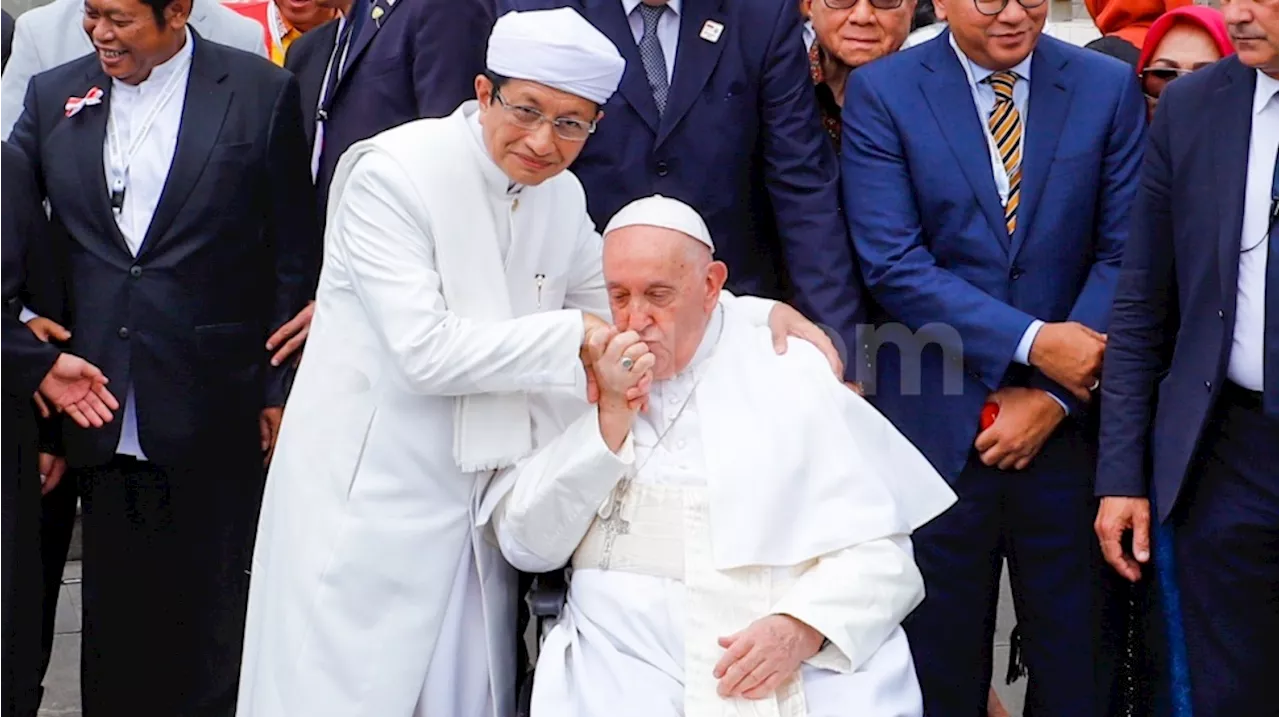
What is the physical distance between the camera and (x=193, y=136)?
4680 mm

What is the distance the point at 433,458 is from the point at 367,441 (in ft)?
0.45

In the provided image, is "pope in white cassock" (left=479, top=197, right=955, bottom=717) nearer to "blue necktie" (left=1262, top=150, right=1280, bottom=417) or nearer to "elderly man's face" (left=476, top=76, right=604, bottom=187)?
"elderly man's face" (left=476, top=76, right=604, bottom=187)

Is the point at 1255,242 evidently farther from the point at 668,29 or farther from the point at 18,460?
the point at 18,460

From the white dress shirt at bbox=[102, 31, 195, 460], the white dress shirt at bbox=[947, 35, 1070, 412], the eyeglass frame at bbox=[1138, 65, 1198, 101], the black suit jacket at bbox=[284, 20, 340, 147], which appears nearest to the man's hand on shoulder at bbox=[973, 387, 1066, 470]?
the white dress shirt at bbox=[947, 35, 1070, 412]

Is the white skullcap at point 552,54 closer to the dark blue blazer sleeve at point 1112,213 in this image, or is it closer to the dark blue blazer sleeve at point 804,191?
the dark blue blazer sleeve at point 804,191

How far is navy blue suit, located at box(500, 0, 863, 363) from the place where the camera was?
4.37 metres

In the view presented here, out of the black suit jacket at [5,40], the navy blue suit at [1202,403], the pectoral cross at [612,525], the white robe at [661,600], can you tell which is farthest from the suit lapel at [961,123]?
the black suit jacket at [5,40]

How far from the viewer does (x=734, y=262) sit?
178 inches

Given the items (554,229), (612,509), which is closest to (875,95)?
(554,229)

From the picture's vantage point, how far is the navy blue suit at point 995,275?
4301 mm

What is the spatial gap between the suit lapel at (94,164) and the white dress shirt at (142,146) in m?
0.02

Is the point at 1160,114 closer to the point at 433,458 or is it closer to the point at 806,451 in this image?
the point at 806,451

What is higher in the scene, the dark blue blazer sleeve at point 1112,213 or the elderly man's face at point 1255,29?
the elderly man's face at point 1255,29

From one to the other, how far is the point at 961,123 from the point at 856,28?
21.6 inches
